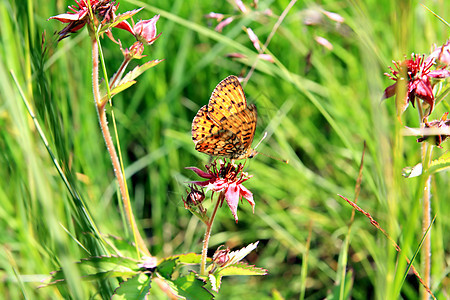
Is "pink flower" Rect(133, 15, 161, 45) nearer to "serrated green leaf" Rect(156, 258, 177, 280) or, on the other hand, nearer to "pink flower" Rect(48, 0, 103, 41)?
"pink flower" Rect(48, 0, 103, 41)

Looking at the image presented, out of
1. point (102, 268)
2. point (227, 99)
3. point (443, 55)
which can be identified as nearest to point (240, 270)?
point (102, 268)

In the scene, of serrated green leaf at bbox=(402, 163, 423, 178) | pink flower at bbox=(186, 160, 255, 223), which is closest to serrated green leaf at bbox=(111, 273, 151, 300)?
pink flower at bbox=(186, 160, 255, 223)

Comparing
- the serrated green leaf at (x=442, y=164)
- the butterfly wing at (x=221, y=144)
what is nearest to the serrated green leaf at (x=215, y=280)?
the butterfly wing at (x=221, y=144)

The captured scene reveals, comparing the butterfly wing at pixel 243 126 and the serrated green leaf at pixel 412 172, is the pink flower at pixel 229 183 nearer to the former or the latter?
the butterfly wing at pixel 243 126

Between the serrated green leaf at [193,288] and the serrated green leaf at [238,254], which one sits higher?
the serrated green leaf at [238,254]

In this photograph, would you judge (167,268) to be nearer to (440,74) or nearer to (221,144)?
(221,144)

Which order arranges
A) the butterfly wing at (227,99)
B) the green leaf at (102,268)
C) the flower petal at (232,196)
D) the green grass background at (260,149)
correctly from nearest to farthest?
the flower petal at (232,196) → the green leaf at (102,268) → the butterfly wing at (227,99) → the green grass background at (260,149)
